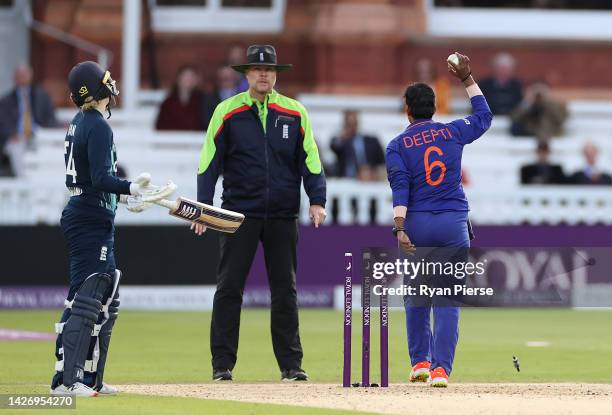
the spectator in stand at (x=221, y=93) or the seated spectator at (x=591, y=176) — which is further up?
the spectator in stand at (x=221, y=93)

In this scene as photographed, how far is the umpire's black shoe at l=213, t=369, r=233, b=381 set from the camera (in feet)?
42.2

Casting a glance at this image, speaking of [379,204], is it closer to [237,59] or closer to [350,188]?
[350,188]

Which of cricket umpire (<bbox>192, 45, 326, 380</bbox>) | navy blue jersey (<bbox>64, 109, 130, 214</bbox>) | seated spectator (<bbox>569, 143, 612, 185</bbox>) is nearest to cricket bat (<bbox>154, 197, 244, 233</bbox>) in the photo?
navy blue jersey (<bbox>64, 109, 130, 214</bbox>)

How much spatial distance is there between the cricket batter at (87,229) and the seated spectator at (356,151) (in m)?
10.8

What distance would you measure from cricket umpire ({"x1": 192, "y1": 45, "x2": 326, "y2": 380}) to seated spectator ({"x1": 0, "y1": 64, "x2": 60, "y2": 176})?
1007cm

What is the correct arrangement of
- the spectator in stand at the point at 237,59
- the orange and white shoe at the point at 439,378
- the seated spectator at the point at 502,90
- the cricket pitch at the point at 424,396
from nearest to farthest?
the cricket pitch at the point at 424,396
the orange and white shoe at the point at 439,378
the spectator in stand at the point at 237,59
the seated spectator at the point at 502,90

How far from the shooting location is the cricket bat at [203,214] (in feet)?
36.2

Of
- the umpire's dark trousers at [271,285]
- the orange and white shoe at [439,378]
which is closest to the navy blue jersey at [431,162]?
the orange and white shoe at [439,378]

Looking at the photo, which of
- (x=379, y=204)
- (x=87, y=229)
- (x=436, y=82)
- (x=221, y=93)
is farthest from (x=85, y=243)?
(x=436, y=82)

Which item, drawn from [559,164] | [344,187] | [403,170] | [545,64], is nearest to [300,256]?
[344,187]

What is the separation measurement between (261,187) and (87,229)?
2.00 meters

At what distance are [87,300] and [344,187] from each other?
10872 mm

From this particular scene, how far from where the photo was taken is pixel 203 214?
1127cm

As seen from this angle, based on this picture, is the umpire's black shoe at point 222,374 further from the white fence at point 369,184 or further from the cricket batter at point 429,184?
the white fence at point 369,184
